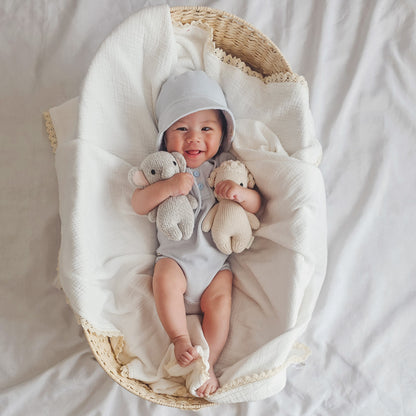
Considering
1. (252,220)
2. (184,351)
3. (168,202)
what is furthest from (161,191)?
(184,351)

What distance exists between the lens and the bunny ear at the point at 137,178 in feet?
4.14

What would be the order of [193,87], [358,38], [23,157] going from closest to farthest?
1. [193,87]
2. [23,157]
3. [358,38]

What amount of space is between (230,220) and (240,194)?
0.25 ft

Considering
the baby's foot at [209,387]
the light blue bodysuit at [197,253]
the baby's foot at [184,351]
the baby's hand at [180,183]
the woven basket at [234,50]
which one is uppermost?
the woven basket at [234,50]

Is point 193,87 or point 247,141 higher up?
point 193,87

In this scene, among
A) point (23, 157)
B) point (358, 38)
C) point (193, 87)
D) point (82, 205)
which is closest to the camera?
point (82, 205)

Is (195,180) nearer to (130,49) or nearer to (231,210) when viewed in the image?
(231,210)

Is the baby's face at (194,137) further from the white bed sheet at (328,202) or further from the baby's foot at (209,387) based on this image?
the baby's foot at (209,387)

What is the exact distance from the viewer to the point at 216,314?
1297 millimetres

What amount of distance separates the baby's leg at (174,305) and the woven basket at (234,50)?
5.6 inches

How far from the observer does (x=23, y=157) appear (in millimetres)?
1491

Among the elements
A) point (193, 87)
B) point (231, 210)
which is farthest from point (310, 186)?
point (193, 87)

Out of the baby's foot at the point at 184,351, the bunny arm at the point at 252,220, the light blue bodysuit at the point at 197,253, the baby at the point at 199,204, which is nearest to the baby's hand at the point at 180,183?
the baby at the point at 199,204

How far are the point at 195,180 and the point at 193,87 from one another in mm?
264
